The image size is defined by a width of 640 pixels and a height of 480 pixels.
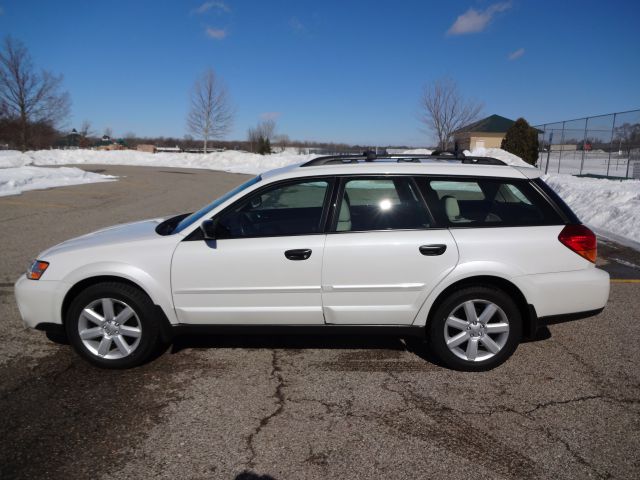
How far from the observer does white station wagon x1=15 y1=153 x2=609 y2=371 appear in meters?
3.61

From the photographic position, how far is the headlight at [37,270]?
3.74 m

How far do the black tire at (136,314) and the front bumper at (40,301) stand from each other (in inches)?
4.2

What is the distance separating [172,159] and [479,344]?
161 feet

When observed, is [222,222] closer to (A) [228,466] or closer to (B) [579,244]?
(A) [228,466]

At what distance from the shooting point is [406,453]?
9.07 feet

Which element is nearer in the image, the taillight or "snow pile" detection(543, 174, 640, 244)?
the taillight

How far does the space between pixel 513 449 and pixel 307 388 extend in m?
1.42

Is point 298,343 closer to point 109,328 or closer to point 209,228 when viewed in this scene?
point 209,228

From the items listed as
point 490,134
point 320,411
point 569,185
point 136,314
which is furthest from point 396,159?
point 490,134

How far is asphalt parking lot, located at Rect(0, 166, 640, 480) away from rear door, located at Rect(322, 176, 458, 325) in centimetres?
51

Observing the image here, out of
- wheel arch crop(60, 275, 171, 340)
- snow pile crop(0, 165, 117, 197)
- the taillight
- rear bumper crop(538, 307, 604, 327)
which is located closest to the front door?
wheel arch crop(60, 275, 171, 340)

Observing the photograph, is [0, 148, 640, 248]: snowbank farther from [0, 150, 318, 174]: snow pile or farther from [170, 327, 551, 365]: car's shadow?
[170, 327, 551, 365]: car's shadow

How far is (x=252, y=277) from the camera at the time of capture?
11.9 ft

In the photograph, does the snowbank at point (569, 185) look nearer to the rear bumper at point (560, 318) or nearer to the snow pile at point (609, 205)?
the snow pile at point (609, 205)
